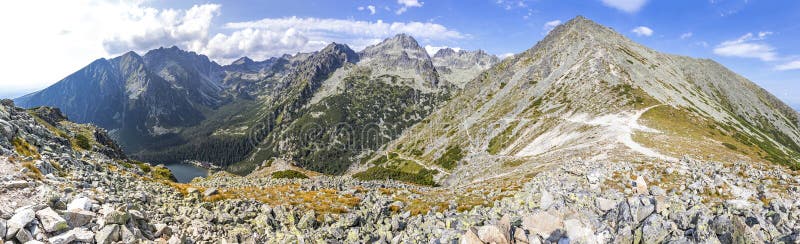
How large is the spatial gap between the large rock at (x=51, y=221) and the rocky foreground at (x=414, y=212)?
0.12 feet

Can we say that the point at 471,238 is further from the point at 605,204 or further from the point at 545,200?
the point at 605,204

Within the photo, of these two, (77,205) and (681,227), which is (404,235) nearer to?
(681,227)

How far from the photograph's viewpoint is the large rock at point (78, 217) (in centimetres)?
1673

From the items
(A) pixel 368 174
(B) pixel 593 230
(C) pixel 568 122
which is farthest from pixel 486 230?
(A) pixel 368 174

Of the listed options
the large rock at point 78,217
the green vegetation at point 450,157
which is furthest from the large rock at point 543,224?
the green vegetation at point 450,157

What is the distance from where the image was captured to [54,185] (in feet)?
67.0

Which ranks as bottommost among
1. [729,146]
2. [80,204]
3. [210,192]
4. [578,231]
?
[210,192]

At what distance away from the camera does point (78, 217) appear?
17.0 metres

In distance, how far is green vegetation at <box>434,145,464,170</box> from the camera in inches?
5517

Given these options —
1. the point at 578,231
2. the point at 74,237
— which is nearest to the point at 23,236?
the point at 74,237

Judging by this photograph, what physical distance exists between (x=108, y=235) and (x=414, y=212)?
19331 mm

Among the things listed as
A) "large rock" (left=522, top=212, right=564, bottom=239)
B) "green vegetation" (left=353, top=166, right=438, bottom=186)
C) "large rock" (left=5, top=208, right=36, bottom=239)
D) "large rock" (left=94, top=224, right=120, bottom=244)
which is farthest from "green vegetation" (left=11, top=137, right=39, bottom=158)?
"green vegetation" (left=353, top=166, right=438, bottom=186)

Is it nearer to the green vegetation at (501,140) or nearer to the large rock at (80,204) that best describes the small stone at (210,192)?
the large rock at (80,204)

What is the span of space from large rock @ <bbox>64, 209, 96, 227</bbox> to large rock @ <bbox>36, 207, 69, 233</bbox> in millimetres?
573
